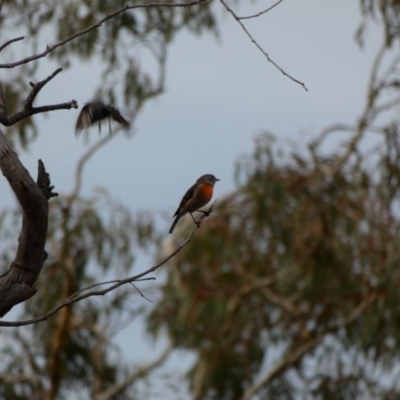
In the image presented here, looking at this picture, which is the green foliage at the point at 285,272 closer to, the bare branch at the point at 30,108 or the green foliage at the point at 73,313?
the green foliage at the point at 73,313

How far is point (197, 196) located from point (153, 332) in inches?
235

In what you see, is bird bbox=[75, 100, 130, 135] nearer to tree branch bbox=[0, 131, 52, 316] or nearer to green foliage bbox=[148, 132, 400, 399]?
tree branch bbox=[0, 131, 52, 316]

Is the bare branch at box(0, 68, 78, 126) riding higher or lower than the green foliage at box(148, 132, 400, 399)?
lower

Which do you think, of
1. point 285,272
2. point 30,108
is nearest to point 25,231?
point 30,108

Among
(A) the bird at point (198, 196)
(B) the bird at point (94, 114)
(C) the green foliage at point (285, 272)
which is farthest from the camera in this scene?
(C) the green foliage at point (285, 272)

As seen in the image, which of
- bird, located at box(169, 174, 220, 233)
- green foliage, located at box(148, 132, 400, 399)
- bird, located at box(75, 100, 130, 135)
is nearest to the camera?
bird, located at box(75, 100, 130, 135)

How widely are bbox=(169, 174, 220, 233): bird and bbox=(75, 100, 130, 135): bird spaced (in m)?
1.62

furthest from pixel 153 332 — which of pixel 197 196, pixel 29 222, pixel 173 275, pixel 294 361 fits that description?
pixel 29 222

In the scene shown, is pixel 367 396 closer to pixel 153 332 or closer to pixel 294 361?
pixel 294 361

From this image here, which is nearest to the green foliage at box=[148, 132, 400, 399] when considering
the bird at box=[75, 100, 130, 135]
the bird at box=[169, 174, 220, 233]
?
the bird at box=[169, 174, 220, 233]

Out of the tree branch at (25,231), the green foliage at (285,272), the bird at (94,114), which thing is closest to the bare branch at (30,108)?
the tree branch at (25,231)

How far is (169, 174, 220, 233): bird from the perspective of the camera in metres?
5.48

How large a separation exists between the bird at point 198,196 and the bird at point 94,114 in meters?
1.62

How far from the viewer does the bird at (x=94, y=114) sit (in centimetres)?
371
